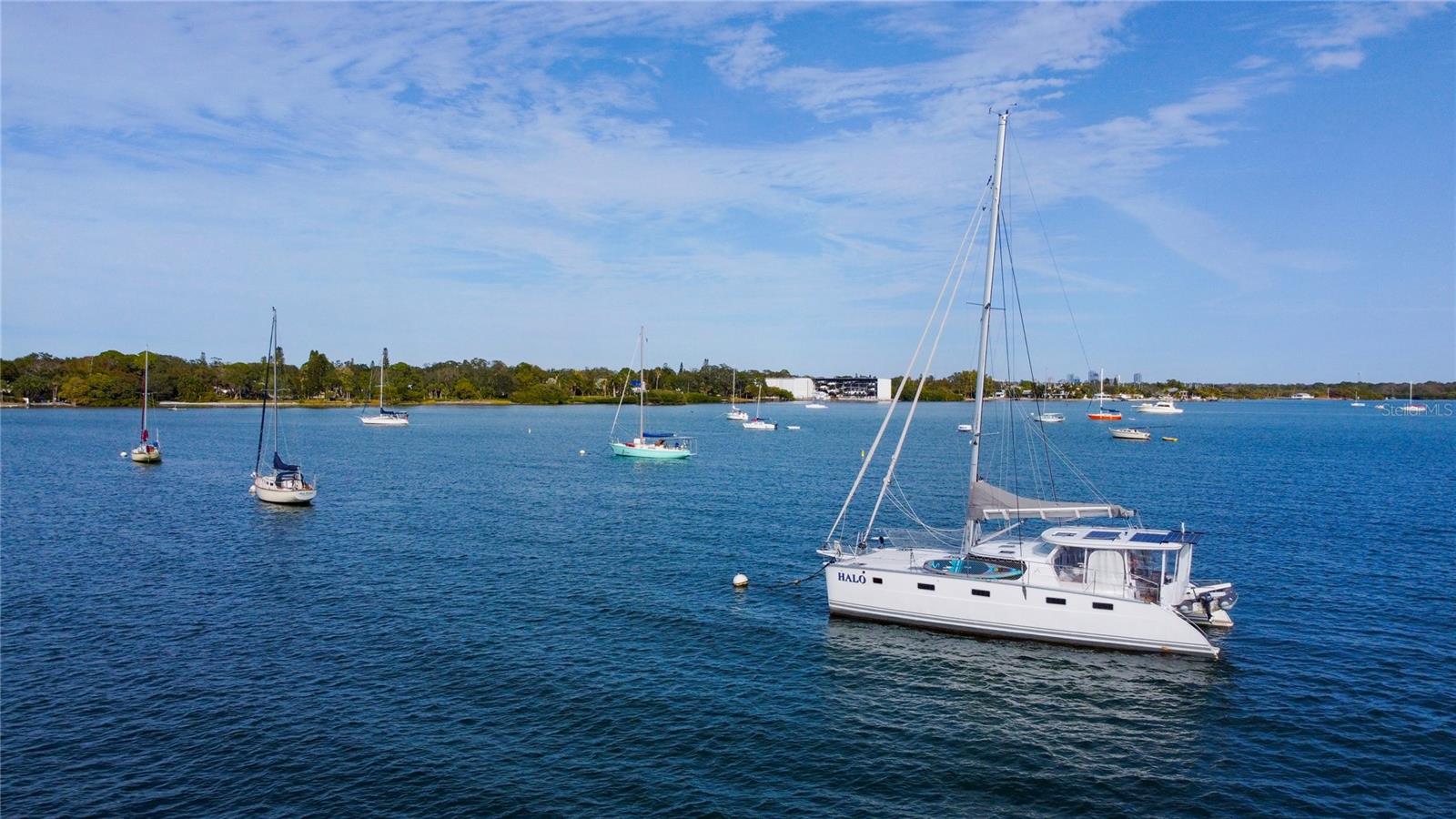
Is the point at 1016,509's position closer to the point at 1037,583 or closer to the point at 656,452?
the point at 1037,583

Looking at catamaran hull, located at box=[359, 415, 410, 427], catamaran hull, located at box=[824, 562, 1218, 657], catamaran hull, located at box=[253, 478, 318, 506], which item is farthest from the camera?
catamaran hull, located at box=[359, 415, 410, 427]

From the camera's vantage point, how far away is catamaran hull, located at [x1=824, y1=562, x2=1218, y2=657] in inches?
1267

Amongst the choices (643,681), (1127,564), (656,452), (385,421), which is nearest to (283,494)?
(656,452)

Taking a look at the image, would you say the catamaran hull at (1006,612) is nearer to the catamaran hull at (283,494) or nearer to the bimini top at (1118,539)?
the bimini top at (1118,539)

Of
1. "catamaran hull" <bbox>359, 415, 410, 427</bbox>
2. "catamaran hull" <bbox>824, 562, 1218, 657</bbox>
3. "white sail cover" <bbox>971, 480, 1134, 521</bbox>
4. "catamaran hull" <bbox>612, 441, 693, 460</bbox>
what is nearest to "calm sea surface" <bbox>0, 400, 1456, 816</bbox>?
"catamaran hull" <bbox>824, 562, 1218, 657</bbox>

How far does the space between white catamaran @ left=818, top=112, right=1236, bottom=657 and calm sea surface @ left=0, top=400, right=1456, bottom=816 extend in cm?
110

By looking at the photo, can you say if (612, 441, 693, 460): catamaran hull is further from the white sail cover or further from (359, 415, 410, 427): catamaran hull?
(359, 415, 410, 427): catamaran hull

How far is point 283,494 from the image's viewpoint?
6625 centimetres

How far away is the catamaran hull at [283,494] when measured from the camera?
6638cm

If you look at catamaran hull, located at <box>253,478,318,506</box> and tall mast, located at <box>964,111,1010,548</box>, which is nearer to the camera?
tall mast, located at <box>964,111,1010,548</box>

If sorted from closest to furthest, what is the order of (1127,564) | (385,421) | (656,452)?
1. (1127,564)
2. (656,452)
3. (385,421)

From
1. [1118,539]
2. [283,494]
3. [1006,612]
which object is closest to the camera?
[1118,539]

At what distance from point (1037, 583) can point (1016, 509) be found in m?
4.50

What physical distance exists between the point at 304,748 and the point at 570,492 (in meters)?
53.2
